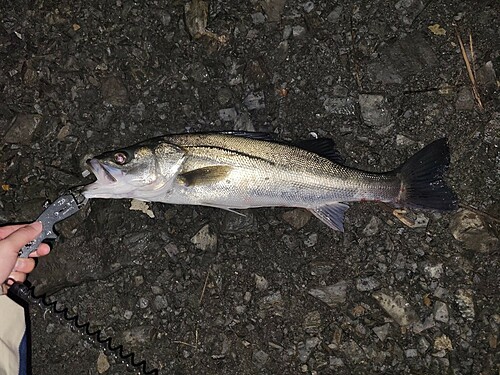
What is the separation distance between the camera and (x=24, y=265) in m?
3.70

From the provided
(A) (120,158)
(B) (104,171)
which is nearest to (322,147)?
(A) (120,158)

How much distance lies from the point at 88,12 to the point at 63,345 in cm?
265

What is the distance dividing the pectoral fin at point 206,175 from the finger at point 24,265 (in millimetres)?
1248

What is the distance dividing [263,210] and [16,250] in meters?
1.74

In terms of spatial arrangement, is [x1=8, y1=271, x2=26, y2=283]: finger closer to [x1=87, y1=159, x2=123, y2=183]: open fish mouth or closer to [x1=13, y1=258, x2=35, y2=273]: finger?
[x1=13, y1=258, x2=35, y2=273]: finger

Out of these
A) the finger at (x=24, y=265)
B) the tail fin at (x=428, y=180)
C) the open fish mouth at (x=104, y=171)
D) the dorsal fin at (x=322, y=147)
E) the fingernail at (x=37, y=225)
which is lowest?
the finger at (x=24, y=265)

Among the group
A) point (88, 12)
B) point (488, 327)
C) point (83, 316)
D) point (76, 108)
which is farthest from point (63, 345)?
point (488, 327)

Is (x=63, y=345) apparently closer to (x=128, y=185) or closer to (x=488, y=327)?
(x=128, y=185)

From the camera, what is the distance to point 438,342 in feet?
12.7

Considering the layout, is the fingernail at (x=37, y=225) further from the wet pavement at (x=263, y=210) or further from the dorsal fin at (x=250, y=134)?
the dorsal fin at (x=250, y=134)

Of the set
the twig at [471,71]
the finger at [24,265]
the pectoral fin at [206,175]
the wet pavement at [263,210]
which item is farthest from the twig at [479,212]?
the finger at [24,265]

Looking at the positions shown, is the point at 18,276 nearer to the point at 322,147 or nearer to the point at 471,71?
the point at 322,147

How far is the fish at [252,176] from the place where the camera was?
3.62 metres

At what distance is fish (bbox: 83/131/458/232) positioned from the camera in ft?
11.9
